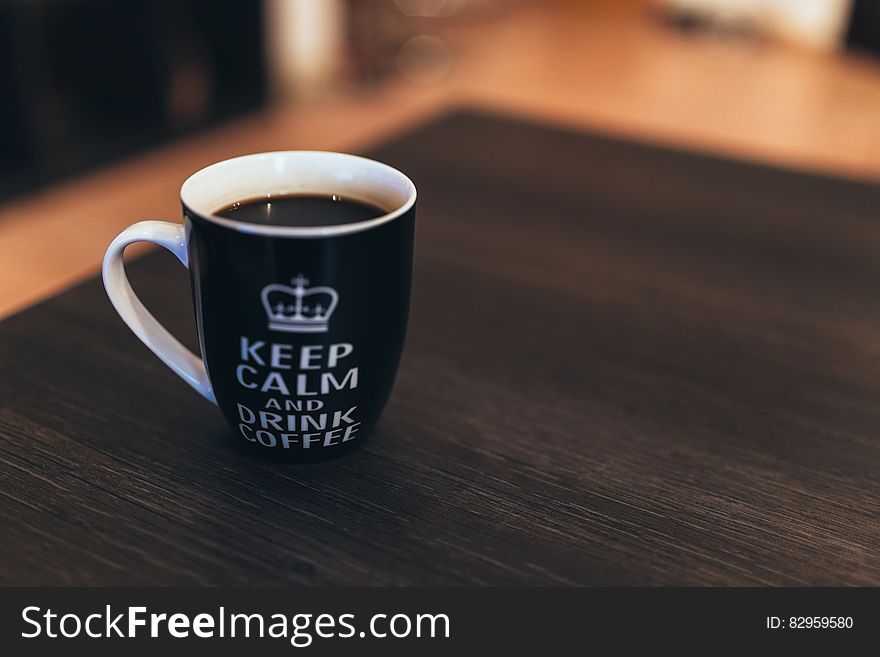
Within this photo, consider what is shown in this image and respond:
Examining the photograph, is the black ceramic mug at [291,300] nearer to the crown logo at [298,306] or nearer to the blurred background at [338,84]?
the crown logo at [298,306]

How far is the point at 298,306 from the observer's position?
44cm

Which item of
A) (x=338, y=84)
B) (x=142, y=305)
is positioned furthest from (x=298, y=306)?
(x=338, y=84)

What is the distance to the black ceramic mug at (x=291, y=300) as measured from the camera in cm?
43

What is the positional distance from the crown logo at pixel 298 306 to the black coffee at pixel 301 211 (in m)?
0.06

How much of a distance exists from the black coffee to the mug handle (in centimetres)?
3

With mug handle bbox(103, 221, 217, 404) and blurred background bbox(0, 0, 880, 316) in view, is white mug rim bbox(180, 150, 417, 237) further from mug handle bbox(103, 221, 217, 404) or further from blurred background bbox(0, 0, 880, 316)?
blurred background bbox(0, 0, 880, 316)

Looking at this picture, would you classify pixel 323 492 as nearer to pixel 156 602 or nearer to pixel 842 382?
pixel 156 602

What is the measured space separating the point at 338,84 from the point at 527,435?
8.77 feet

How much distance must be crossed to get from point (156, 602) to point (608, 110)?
2823 millimetres

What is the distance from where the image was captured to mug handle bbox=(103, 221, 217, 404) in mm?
464

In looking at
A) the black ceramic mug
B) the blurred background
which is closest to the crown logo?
the black ceramic mug

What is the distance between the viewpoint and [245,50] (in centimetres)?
269

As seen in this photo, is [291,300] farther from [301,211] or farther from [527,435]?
[527,435]

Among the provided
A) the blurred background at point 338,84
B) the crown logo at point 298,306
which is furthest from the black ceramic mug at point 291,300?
the blurred background at point 338,84
